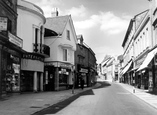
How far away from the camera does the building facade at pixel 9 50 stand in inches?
615

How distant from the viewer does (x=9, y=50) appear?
56.9 feet

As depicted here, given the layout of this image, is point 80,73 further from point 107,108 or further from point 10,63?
point 107,108

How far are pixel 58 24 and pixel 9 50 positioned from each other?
45.2ft

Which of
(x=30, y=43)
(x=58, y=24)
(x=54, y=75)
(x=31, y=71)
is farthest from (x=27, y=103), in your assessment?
(x=58, y=24)

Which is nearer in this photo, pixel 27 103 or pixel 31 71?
pixel 27 103

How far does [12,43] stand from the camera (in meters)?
16.6

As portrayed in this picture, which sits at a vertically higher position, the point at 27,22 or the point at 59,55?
the point at 27,22

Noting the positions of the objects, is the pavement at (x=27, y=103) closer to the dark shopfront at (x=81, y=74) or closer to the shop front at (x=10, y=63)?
the shop front at (x=10, y=63)

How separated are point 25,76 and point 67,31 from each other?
1087 cm

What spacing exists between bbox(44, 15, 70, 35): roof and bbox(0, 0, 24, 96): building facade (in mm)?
9869

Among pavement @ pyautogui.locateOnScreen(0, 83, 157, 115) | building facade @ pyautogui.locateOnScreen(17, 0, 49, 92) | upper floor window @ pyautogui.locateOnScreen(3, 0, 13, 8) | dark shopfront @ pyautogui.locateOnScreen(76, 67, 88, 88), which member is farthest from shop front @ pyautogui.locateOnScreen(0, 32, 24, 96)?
dark shopfront @ pyautogui.locateOnScreen(76, 67, 88, 88)

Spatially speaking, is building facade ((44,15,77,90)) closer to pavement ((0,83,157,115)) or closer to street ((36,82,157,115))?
pavement ((0,83,157,115))

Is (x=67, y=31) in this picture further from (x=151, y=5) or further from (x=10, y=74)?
(x=10, y=74)

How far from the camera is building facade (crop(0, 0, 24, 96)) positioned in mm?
15625
